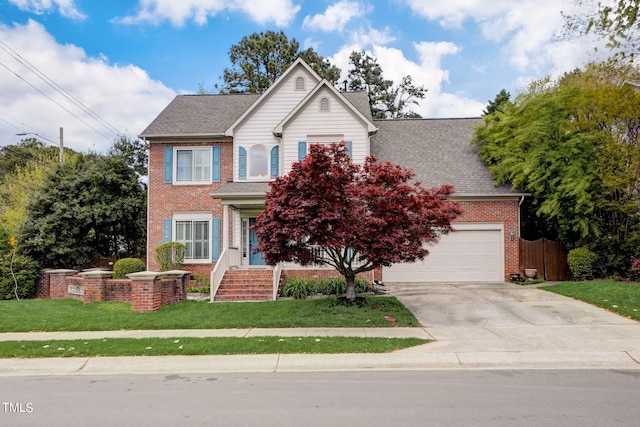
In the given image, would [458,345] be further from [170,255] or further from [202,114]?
[202,114]

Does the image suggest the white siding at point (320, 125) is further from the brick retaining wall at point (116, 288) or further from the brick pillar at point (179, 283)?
the brick retaining wall at point (116, 288)

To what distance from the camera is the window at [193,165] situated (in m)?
18.9

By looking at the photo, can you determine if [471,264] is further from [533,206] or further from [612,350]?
[612,350]

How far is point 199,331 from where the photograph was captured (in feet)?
34.1

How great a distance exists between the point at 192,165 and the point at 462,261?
11.7m

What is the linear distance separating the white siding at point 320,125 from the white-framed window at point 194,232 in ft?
13.2

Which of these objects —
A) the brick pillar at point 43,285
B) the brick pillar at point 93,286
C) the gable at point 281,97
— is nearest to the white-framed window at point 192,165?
the gable at point 281,97

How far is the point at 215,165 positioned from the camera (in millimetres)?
18828

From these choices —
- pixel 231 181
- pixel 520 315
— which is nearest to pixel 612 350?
pixel 520 315

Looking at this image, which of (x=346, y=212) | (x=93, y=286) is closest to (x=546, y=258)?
(x=346, y=212)

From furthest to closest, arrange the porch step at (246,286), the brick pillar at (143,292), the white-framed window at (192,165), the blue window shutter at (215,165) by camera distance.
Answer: the white-framed window at (192,165)
the blue window shutter at (215,165)
the porch step at (246,286)
the brick pillar at (143,292)

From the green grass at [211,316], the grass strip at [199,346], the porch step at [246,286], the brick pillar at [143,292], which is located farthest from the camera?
the porch step at [246,286]

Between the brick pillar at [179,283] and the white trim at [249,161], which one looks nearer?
the brick pillar at [179,283]

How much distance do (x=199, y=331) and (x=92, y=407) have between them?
4.68m
